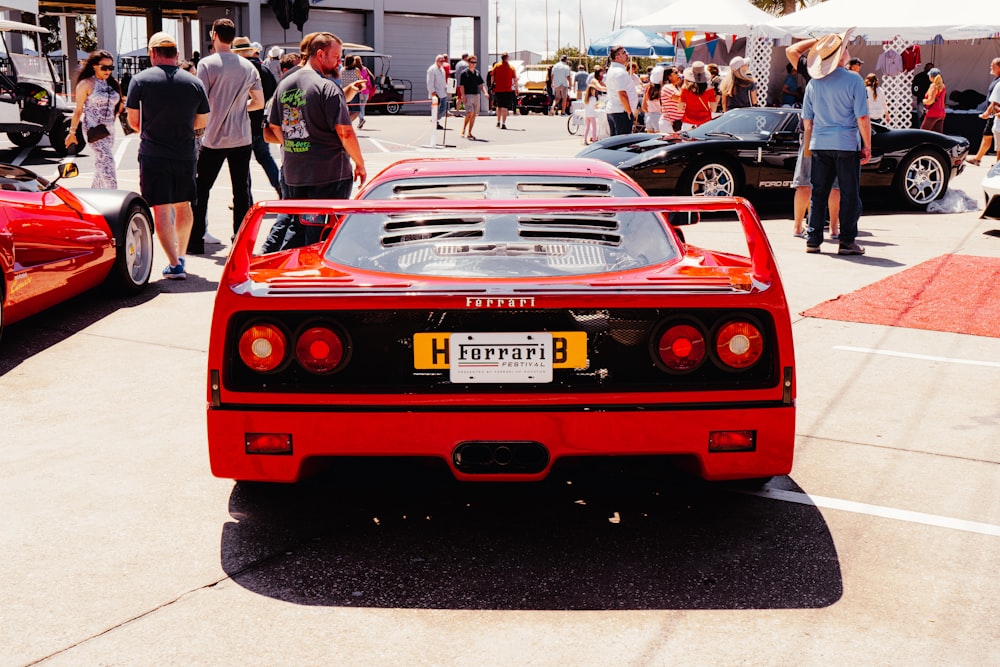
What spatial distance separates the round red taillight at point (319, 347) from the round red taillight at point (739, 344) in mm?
1092

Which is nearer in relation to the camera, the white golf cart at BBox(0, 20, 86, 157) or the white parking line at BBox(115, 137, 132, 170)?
the white parking line at BBox(115, 137, 132, 170)

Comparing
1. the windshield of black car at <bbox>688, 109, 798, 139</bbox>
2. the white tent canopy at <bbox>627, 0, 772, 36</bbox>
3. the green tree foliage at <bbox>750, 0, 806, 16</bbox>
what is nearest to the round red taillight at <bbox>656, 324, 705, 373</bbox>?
the windshield of black car at <bbox>688, 109, 798, 139</bbox>

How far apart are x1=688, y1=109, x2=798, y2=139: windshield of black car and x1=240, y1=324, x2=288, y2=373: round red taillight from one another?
960 cm

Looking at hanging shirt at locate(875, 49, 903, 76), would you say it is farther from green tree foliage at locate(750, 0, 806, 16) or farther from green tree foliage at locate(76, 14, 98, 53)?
green tree foliage at locate(76, 14, 98, 53)

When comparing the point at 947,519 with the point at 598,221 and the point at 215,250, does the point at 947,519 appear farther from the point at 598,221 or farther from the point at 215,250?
the point at 215,250

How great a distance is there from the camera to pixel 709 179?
11883mm

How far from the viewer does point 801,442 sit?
4.60 metres

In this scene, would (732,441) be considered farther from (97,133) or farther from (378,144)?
(378,144)

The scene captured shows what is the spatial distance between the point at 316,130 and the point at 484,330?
4.27 meters

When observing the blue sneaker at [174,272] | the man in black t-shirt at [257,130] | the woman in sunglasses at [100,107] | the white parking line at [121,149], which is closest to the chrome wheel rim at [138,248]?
the blue sneaker at [174,272]

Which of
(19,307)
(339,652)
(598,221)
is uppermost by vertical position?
(598,221)

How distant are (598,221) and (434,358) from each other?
50.2 inches

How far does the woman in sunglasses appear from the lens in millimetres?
10000

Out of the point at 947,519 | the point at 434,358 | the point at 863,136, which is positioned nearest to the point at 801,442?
the point at 947,519
